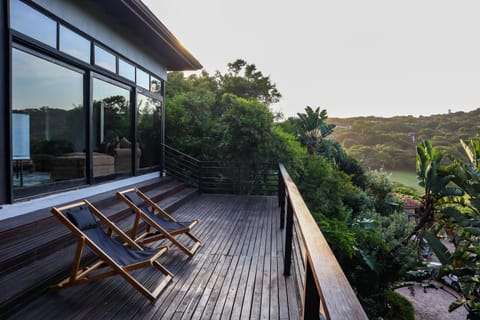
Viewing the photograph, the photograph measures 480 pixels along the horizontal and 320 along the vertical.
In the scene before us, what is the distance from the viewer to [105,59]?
18.1ft

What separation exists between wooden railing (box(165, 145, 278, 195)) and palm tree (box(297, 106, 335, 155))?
379 inches

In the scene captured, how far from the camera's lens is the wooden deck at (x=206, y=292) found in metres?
2.39

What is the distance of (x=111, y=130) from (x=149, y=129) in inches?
72.9

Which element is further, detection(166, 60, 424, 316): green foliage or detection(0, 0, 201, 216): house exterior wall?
detection(166, 60, 424, 316): green foliage

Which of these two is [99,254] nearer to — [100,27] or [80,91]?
[80,91]

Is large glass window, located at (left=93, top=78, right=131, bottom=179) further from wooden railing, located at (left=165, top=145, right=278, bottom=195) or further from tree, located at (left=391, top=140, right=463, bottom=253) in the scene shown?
tree, located at (left=391, top=140, right=463, bottom=253)

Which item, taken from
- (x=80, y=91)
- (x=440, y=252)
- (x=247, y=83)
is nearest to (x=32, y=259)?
(x=80, y=91)

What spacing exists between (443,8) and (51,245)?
20.3 m

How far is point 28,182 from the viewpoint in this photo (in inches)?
151

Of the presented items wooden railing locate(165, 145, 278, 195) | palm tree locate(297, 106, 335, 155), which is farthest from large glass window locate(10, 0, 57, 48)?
palm tree locate(297, 106, 335, 155)

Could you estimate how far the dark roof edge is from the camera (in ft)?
16.8

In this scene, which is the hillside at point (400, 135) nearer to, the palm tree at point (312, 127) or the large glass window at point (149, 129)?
the palm tree at point (312, 127)

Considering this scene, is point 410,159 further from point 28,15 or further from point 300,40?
point 28,15

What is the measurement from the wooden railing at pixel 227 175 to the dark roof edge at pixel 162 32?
236 centimetres
